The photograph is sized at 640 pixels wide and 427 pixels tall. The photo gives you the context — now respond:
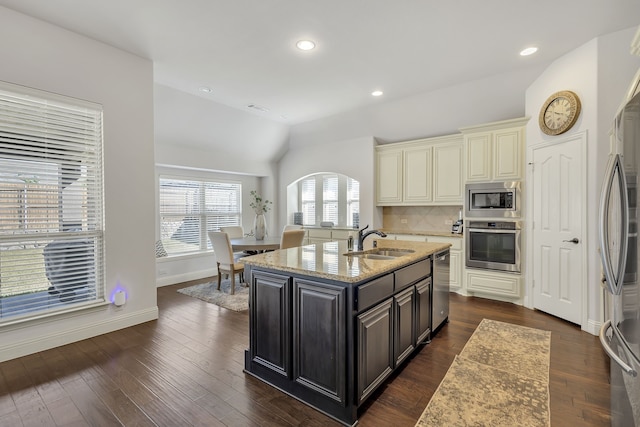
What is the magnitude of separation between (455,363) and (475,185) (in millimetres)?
2888

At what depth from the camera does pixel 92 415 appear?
76.9 inches

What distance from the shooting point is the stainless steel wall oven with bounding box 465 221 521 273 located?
4.08 m

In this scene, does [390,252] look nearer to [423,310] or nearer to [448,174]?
[423,310]

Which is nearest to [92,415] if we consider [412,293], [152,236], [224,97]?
[152,236]

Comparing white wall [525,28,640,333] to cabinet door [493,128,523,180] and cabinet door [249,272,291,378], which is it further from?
cabinet door [249,272,291,378]

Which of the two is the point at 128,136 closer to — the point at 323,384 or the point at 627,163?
the point at 323,384

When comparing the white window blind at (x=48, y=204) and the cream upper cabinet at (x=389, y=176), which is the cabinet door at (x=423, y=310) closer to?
the cream upper cabinet at (x=389, y=176)

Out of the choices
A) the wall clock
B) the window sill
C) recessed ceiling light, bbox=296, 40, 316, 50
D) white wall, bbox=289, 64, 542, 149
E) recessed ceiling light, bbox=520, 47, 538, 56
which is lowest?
the window sill

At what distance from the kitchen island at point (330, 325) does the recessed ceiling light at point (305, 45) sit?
218 centimetres

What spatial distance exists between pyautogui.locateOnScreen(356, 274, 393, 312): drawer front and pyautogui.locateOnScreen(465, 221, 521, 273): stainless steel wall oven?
275 cm

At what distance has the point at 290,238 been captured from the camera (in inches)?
190

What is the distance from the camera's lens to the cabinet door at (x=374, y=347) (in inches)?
74.7

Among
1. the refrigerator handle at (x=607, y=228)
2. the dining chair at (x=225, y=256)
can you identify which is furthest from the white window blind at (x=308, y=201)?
the refrigerator handle at (x=607, y=228)

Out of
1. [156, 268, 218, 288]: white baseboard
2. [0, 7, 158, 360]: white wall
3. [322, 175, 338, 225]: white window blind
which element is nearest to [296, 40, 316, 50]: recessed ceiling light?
[0, 7, 158, 360]: white wall
